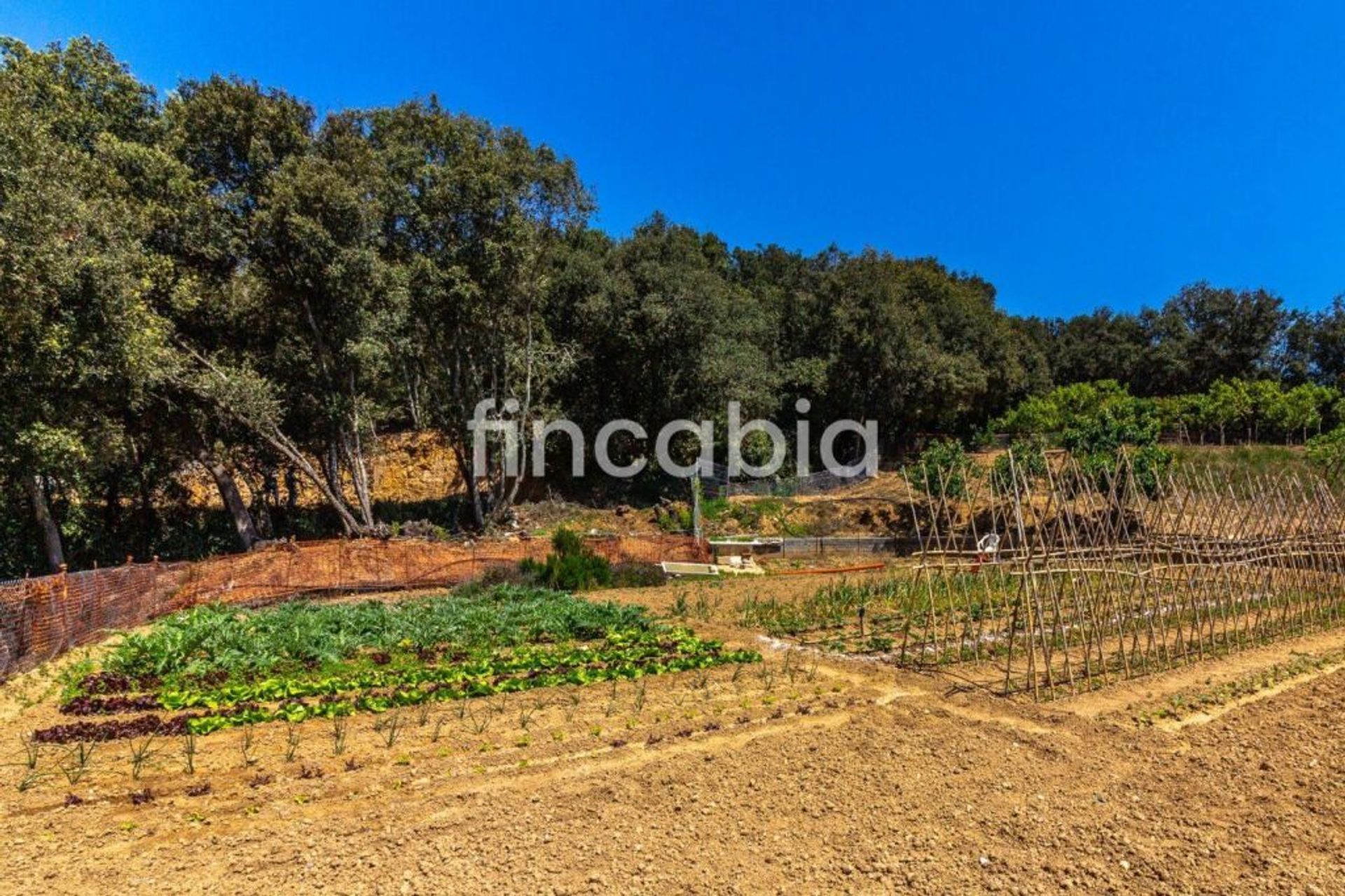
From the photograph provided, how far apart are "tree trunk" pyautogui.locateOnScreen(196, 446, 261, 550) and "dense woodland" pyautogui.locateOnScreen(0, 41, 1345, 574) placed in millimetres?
70

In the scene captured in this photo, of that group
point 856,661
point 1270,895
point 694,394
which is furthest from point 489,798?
point 694,394

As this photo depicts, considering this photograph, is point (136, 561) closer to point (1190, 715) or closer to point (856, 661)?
point (856, 661)

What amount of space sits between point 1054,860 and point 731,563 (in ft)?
52.6

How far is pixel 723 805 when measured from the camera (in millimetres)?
5164

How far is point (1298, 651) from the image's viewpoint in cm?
978

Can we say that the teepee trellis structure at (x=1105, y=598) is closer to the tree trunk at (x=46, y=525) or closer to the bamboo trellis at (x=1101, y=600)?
the bamboo trellis at (x=1101, y=600)

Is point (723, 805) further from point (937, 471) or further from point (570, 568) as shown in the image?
point (937, 471)

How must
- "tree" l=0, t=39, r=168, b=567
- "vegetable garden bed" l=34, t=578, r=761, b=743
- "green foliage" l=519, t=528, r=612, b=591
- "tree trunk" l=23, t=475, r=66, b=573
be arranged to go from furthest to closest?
1. "green foliage" l=519, t=528, r=612, b=591
2. "tree trunk" l=23, t=475, r=66, b=573
3. "tree" l=0, t=39, r=168, b=567
4. "vegetable garden bed" l=34, t=578, r=761, b=743

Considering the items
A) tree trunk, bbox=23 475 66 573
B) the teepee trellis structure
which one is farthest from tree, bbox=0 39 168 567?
the teepee trellis structure

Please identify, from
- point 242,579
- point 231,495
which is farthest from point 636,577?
point 231,495

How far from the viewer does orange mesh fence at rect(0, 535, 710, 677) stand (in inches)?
358

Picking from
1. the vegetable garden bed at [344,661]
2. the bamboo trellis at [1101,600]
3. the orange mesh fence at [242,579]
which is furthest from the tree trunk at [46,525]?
the bamboo trellis at [1101,600]

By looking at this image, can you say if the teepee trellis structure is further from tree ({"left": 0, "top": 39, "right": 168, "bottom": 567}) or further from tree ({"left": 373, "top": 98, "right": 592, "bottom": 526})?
tree ({"left": 373, "top": 98, "right": 592, "bottom": 526})

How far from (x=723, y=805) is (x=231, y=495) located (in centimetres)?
1892
